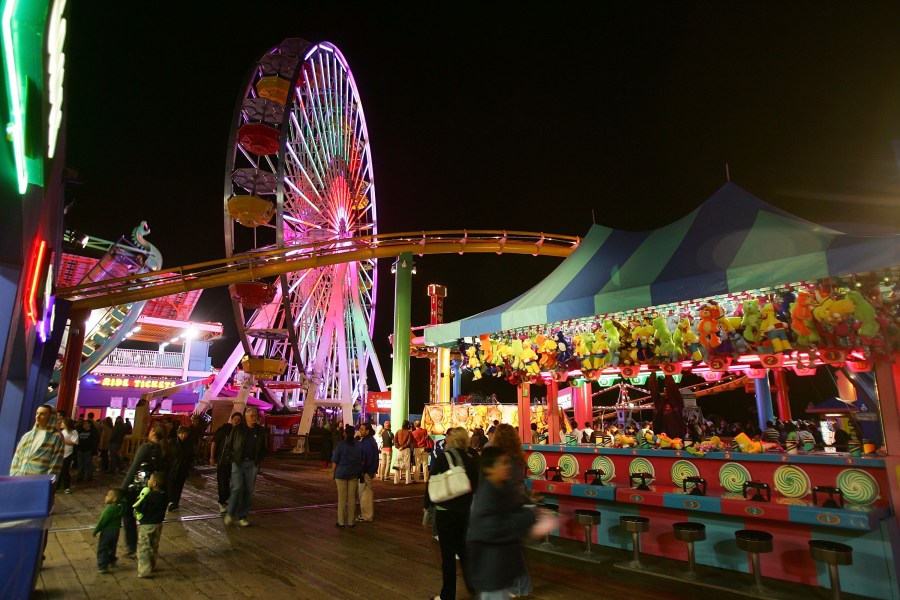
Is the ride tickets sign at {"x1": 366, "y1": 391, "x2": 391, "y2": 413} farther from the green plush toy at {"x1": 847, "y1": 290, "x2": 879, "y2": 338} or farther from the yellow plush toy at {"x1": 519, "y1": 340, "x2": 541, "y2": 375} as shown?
the green plush toy at {"x1": 847, "y1": 290, "x2": 879, "y2": 338}

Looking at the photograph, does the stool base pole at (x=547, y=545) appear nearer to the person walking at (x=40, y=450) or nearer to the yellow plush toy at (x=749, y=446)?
the yellow plush toy at (x=749, y=446)

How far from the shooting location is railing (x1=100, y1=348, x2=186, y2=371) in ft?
106

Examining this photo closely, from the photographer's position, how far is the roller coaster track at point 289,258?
13945 millimetres

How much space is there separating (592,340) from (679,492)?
2.25m

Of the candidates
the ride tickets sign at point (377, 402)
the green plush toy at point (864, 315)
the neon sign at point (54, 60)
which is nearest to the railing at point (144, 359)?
the ride tickets sign at point (377, 402)

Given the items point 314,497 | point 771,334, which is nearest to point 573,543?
point 771,334

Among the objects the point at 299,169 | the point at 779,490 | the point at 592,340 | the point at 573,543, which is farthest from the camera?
the point at 299,169

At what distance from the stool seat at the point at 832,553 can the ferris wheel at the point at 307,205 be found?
546 inches

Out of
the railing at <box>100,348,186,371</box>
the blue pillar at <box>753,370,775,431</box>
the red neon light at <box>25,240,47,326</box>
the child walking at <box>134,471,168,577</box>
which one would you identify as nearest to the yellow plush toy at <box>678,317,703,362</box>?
the child walking at <box>134,471,168,577</box>

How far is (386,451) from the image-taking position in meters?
14.4

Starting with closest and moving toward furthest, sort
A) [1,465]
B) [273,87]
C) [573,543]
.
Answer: [573,543]
[1,465]
[273,87]

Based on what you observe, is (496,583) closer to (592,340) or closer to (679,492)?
(679,492)

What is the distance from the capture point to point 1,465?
8.73 metres

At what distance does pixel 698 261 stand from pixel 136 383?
35.3 m
